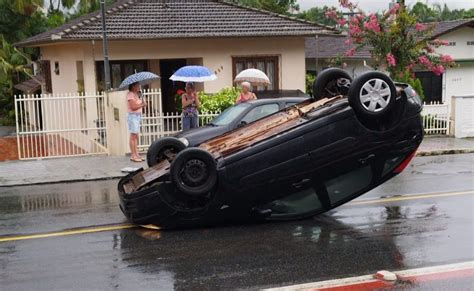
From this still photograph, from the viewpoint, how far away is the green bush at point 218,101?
1605 cm

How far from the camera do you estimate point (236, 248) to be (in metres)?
6.75

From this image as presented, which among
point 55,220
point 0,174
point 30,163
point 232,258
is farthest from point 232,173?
point 30,163

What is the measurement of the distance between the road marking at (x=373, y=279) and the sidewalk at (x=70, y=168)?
7.53m

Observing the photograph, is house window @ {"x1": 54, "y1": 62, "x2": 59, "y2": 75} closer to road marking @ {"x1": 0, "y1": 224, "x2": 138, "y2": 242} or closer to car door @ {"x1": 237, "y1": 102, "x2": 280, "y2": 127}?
car door @ {"x1": 237, "y1": 102, "x2": 280, "y2": 127}

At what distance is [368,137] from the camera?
740 centimetres

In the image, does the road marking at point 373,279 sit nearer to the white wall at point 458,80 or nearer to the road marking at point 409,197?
the road marking at point 409,197

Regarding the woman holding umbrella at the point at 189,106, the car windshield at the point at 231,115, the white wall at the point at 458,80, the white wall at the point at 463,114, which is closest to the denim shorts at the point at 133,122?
the woman holding umbrella at the point at 189,106

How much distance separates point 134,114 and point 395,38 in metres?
8.36

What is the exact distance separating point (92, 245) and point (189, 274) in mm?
1616

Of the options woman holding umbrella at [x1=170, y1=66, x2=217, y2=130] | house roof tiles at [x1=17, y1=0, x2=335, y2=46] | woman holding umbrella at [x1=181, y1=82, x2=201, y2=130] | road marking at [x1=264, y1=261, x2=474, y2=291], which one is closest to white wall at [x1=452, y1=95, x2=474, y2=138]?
house roof tiles at [x1=17, y1=0, x2=335, y2=46]

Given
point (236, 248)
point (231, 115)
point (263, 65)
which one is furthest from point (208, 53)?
point (236, 248)

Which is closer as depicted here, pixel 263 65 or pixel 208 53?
pixel 208 53

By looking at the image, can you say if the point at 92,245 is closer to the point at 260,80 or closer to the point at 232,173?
the point at 232,173

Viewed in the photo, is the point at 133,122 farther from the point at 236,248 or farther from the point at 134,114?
the point at 236,248
